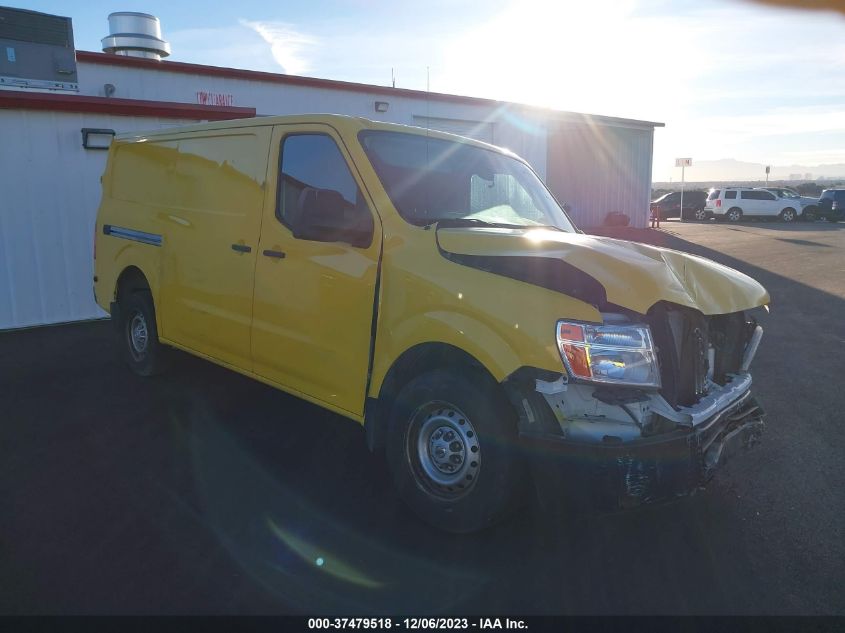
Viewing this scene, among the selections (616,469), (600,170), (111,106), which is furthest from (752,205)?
(616,469)

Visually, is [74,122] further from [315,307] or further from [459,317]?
[459,317]

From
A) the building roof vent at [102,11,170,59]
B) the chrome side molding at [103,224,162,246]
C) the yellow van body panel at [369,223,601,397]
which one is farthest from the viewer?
the building roof vent at [102,11,170,59]

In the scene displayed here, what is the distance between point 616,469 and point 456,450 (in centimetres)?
85

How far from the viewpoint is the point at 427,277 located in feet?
11.3

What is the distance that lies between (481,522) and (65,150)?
8063 millimetres

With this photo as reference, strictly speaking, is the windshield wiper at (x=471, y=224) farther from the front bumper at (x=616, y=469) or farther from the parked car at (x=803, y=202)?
the parked car at (x=803, y=202)

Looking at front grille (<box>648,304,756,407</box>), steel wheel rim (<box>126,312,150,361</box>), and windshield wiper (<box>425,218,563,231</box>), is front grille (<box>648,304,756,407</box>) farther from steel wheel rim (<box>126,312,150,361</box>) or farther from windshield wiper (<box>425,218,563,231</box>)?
steel wheel rim (<box>126,312,150,361</box>)

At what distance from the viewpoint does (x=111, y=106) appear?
8.78m

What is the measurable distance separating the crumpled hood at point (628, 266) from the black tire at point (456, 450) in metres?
0.66

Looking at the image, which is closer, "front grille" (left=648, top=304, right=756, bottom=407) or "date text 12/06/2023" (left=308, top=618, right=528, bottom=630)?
"date text 12/06/2023" (left=308, top=618, right=528, bottom=630)

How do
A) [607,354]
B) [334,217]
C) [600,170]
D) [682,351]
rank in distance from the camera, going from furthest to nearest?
[600,170]
[334,217]
[682,351]
[607,354]

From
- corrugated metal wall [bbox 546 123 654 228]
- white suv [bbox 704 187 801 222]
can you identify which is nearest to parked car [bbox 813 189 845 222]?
white suv [bbox 704 187 801 222]

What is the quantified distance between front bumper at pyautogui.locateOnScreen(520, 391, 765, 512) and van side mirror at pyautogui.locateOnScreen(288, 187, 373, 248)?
60.0 inches

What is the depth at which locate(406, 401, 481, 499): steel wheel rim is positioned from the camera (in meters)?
3.28
